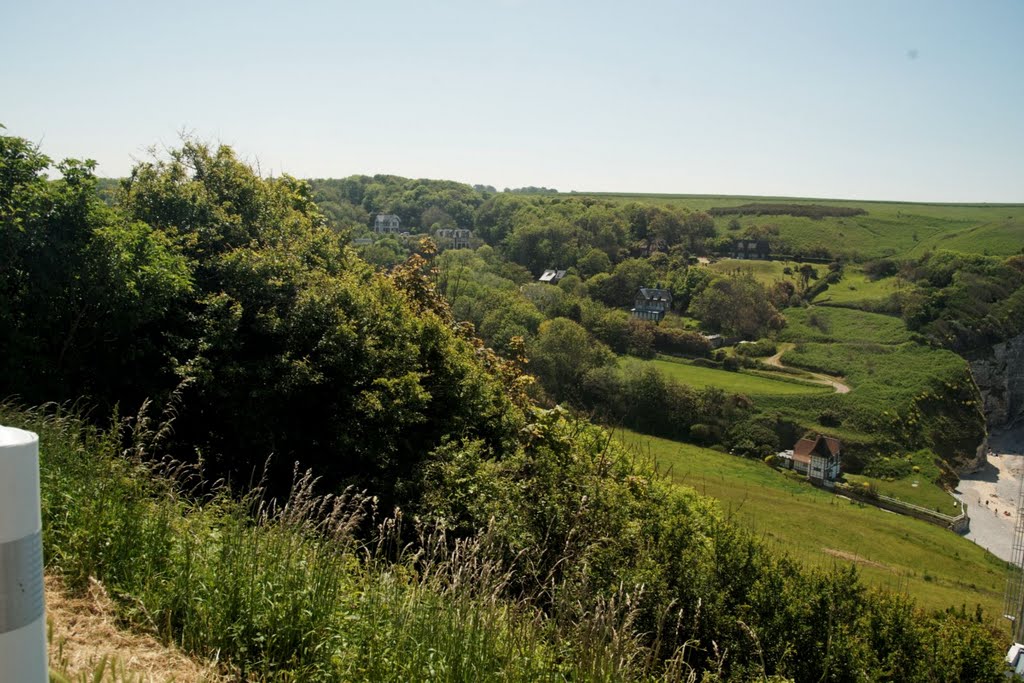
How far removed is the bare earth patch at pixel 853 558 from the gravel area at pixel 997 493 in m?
13.0

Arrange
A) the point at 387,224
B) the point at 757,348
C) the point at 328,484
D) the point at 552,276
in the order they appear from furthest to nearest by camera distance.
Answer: the point at 387,224
the point at 552,276
the point at 757,348
the point at 328,484

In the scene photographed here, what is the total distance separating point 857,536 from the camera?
4191 cm

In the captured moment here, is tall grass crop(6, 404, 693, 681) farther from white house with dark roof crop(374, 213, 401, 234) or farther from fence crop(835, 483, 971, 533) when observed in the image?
white house with dark roof crop(374, 213, 401, 234)

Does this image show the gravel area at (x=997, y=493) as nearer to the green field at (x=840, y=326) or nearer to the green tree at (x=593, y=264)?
the green field at (x=840, y=326)

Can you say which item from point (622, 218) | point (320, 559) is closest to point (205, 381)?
point (320, 559)

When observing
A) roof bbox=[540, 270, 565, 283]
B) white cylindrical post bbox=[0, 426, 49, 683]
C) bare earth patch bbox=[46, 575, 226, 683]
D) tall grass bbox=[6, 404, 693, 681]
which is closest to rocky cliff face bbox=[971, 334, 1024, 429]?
roof bbox=[540, 270, 565, 283]

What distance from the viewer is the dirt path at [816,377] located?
74.4 meters

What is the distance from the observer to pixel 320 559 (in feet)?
13.2

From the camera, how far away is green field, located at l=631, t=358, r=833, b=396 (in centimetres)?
7000

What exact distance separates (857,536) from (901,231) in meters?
103

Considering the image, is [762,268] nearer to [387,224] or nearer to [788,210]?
[788,210]

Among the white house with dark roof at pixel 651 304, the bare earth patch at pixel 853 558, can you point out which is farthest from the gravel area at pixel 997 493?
the white house with dark roof at pixel 651 304

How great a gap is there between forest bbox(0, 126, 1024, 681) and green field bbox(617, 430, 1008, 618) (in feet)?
61.3

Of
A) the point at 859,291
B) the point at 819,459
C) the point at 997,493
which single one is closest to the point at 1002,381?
the point at 859,291
